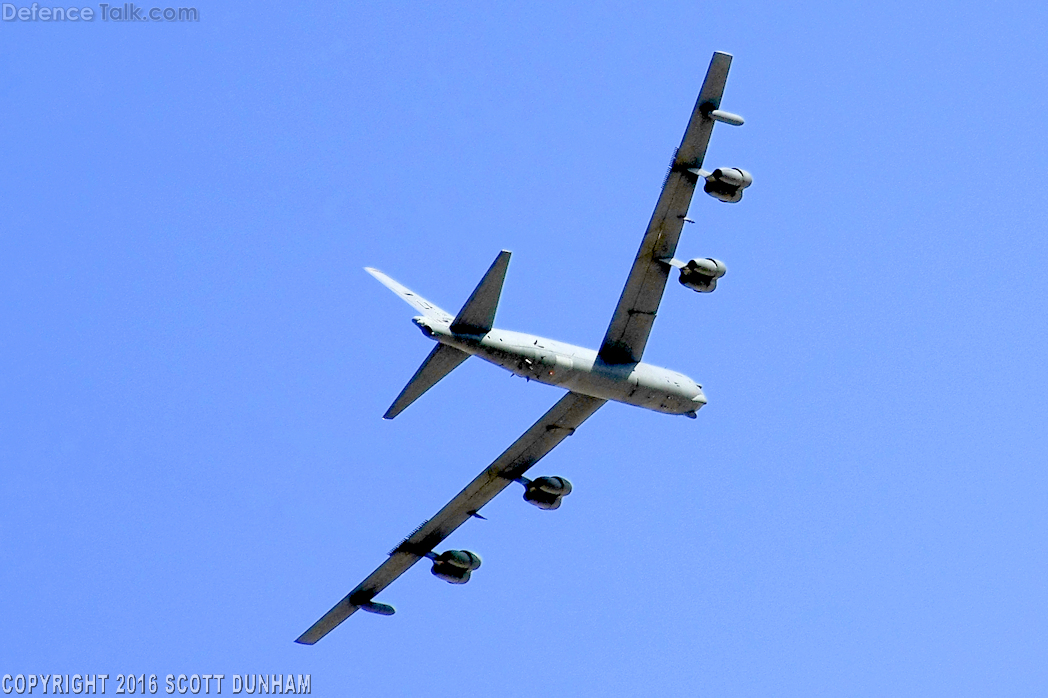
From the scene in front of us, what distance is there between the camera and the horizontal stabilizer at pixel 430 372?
52.2 meters

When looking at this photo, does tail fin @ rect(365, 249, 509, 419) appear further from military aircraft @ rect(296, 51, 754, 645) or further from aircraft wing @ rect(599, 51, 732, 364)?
aircraft wing @ rect(599, 51, 732, 364)

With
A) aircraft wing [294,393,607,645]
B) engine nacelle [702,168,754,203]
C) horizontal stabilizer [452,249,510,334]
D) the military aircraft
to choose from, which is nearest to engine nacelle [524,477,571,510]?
the military aircraft

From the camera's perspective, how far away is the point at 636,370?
5459 centimetres

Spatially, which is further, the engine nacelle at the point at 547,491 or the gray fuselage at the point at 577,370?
the engine nacelle at the point at 547,491

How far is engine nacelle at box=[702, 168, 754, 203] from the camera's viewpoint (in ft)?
168

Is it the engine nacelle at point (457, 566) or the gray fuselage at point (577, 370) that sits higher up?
the gray fuselage at point (577, 370)

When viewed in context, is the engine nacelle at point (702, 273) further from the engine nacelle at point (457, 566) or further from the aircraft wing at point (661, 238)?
the engine nacelle at point (457, 566)

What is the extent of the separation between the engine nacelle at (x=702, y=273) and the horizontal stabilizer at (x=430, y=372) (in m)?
7.12

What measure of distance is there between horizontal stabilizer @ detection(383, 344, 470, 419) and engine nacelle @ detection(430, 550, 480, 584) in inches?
341

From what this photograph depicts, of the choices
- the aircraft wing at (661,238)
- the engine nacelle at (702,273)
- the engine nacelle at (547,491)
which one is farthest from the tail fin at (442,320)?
the engine nacelle at (547,491)

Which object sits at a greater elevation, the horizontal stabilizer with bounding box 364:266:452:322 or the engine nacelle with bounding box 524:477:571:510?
the horizontal stabilizer with bounding box 364:266:452:322

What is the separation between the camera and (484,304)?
165 ft

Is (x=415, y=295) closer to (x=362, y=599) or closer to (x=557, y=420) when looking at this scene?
(x=557, y=420)

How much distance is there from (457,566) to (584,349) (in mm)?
10110
